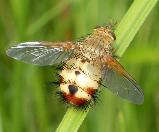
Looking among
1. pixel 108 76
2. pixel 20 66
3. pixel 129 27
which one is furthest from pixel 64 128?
pixel 20 66

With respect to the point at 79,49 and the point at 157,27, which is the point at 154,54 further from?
the point at 79,49

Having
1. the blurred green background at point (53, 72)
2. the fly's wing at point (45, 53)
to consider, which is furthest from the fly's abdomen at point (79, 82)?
the blurred green background at point (53, 72)

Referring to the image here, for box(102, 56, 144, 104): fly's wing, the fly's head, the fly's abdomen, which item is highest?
the fly's head

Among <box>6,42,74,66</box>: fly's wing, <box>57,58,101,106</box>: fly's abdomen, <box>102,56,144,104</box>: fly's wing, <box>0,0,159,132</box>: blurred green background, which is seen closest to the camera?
<box>102,56,144,104</box>: fly's wing

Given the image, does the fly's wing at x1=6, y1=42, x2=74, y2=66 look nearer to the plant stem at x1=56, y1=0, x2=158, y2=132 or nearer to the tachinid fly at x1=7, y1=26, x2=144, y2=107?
the tachinid fly at x1=7, y1=26, x2=144, y2=107

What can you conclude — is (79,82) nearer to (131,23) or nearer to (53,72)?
(131,23)

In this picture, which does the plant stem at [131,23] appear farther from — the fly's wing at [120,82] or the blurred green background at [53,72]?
the blurred green background at [53,72]

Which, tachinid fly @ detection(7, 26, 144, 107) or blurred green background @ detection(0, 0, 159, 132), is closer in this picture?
tachinid fly @ detection(7, 26, 144, 107)


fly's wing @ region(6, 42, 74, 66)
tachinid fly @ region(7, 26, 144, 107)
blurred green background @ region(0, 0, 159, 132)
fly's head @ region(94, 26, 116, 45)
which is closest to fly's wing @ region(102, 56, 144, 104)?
tachinid fly @ region(7, 26, 144, 107)
